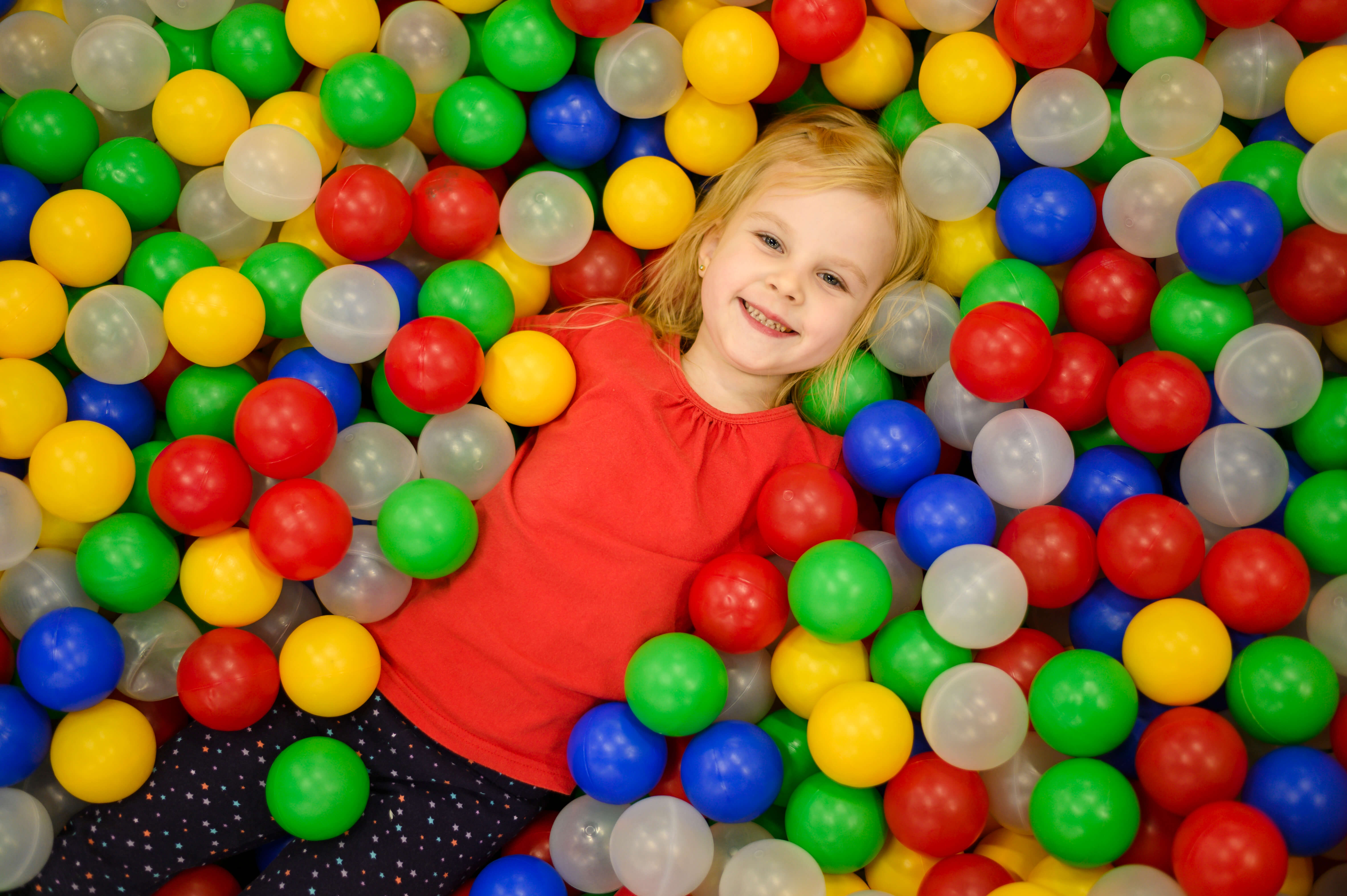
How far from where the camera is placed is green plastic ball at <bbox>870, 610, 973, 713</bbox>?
1.89 m

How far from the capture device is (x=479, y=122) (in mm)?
2174

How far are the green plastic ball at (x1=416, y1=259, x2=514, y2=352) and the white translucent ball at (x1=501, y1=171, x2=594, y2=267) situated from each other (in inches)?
3.8

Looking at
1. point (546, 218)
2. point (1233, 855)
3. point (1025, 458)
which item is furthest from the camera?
point (546, 218)

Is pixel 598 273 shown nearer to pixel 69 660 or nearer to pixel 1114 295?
pixel 1114 295

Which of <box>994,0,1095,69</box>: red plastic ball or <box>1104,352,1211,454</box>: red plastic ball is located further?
<box>994,0,1095,69</box>: red plastic ball

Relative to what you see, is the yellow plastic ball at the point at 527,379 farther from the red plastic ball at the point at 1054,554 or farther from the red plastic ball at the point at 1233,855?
the red plastic ball at the point at 1233,855

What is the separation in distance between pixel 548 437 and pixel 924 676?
93 cm

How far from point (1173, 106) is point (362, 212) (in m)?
1.64

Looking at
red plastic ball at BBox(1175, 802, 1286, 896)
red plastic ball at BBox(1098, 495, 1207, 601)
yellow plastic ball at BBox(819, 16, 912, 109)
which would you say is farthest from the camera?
yellow plastic ball at BBox(819, 16, 912, 109)

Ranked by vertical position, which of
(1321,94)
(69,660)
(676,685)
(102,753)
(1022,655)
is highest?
(1321,94)

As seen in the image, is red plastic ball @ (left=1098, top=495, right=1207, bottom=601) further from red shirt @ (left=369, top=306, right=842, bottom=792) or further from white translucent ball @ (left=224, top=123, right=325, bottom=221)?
white translucent ball @ (left=224, top=123, right=325, bottom=221)

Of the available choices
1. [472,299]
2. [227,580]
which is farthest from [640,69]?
[227,580]

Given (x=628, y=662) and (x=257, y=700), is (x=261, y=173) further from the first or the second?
(x=628, y=662)

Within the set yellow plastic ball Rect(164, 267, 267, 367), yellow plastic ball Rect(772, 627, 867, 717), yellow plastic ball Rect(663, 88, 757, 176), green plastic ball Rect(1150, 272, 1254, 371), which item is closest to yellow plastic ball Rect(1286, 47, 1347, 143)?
green plastic ball Rect(1150, 272, 1254, 371)
